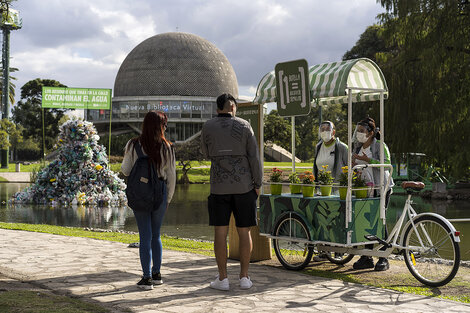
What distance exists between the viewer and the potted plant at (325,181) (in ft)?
22.2

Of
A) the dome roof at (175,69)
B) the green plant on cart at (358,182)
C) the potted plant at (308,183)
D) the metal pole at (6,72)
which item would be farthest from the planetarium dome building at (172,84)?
the green plant on cart at (358,182)

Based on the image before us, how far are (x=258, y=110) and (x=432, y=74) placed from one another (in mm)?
13299

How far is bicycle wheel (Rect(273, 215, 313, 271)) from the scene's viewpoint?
6.69m

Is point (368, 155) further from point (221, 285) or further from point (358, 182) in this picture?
point (221, 285)

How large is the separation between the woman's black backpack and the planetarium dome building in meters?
68.9

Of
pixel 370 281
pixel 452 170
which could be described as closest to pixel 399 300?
pixel 370 281

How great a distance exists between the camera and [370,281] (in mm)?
6191

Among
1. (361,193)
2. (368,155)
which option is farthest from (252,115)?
(361,193)

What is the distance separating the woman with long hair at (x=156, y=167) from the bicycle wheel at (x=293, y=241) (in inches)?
68.0

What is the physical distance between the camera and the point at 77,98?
147 feet

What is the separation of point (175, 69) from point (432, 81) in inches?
2681

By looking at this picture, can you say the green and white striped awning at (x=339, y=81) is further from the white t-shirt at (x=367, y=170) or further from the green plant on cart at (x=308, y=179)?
the green plant on cart at (x=308, y=179)

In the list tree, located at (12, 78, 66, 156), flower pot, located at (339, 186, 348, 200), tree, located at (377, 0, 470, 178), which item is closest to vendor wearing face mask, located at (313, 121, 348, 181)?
flower pot, located at (339, 186, 348, 200)

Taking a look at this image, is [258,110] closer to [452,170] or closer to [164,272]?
[164,272]
